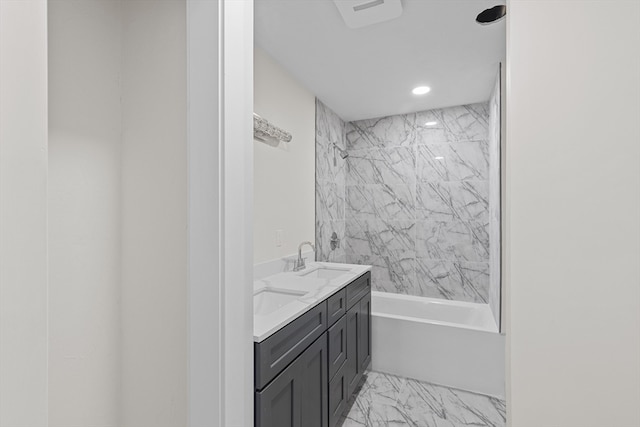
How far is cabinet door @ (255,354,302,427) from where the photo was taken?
1109 millimetres

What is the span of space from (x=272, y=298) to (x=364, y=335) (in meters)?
0.99

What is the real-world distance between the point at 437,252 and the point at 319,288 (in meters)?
1.93

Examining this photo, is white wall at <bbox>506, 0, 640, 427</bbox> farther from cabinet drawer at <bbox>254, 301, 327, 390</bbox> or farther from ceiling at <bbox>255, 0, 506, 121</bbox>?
ceiling at <bbox>255, 0, 506, 121</bbox>

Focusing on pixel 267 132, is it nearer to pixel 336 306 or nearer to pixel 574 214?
pixel 336 306

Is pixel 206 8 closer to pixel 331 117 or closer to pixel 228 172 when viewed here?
pixel 228 172

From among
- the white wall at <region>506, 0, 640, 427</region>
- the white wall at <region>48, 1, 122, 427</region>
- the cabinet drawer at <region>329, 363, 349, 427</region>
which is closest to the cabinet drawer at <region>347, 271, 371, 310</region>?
the cabinet drawer at <region>329, 363, 349, 427</region>

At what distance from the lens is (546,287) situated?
1.44 feet

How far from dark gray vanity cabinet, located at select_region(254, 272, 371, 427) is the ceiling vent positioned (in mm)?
1507

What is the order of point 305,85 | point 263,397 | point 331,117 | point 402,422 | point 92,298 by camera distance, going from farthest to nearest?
point 331,117 < point 305,85 < point 402,422 < point 263,397 < point 92,298

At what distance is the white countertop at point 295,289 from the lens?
121 cm

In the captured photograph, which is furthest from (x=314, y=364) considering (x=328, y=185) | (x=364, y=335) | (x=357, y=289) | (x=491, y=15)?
(x=491, y=15)

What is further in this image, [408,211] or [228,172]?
[408,211]

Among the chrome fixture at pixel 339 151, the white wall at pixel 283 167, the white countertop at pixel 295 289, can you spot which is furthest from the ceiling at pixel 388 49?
the white countertop at pixel 295 289

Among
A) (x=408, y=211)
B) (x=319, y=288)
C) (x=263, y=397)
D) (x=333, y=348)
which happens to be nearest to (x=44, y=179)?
(x=263, y=397)
